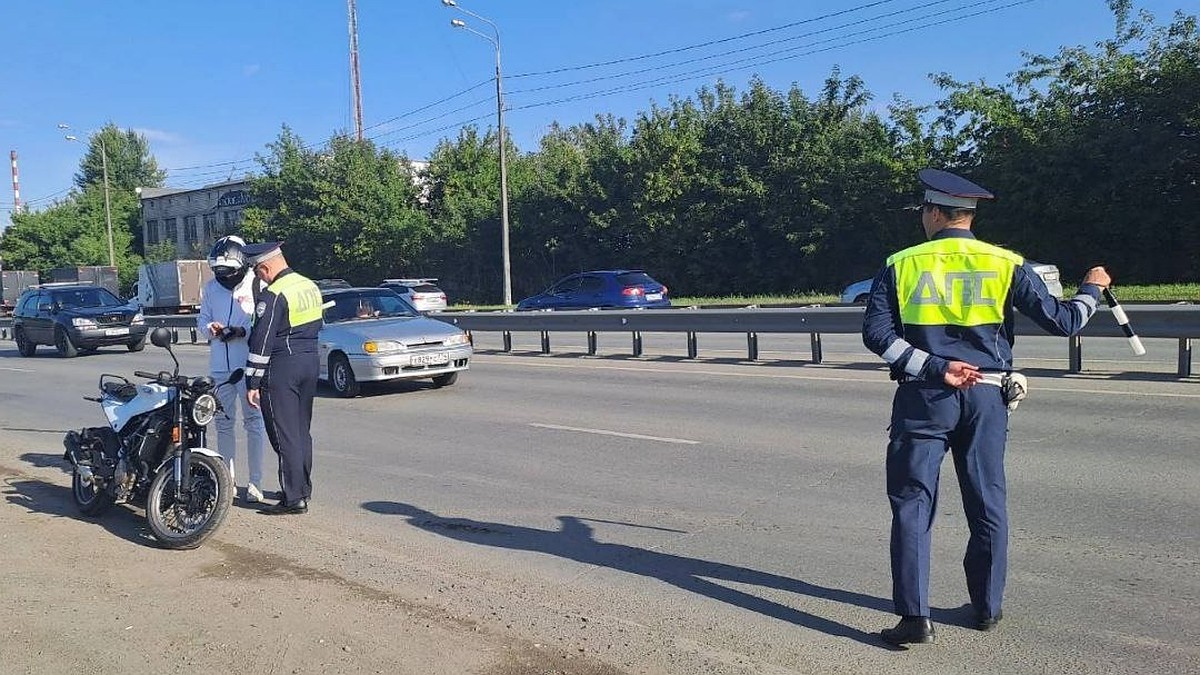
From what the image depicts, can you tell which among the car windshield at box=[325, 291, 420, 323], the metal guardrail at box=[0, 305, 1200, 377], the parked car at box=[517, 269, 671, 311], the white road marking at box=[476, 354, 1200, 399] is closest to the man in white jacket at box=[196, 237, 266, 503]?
the car windshield at box=[325, 291, 420, 323]

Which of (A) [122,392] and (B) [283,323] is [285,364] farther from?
(A) [122,392]

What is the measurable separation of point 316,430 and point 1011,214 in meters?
24.3

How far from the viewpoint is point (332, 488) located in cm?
800

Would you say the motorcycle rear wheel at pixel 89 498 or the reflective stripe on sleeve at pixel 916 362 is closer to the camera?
the reflective stripe on sleeve at pixel 916 362

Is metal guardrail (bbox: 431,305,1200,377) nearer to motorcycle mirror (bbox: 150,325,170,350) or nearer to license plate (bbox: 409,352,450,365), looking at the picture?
license plate (bbox: 409,352,450,365)

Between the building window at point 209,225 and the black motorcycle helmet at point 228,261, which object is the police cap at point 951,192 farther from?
the building window at point 209,225

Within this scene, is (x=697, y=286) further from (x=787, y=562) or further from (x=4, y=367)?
(x=787, y=562)

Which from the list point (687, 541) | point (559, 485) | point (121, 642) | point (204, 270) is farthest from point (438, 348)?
point (204, 270)

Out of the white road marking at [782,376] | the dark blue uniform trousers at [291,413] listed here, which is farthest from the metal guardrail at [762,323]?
the dark blue uniform trousers at [291,413]

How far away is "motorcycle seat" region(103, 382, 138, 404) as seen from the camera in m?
6.68

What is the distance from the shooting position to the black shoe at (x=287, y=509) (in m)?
6.94

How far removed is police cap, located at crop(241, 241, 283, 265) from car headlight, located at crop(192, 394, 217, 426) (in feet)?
3.47

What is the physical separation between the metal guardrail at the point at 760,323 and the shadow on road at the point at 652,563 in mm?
6417

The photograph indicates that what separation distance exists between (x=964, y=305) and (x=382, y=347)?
9772 millimetres
